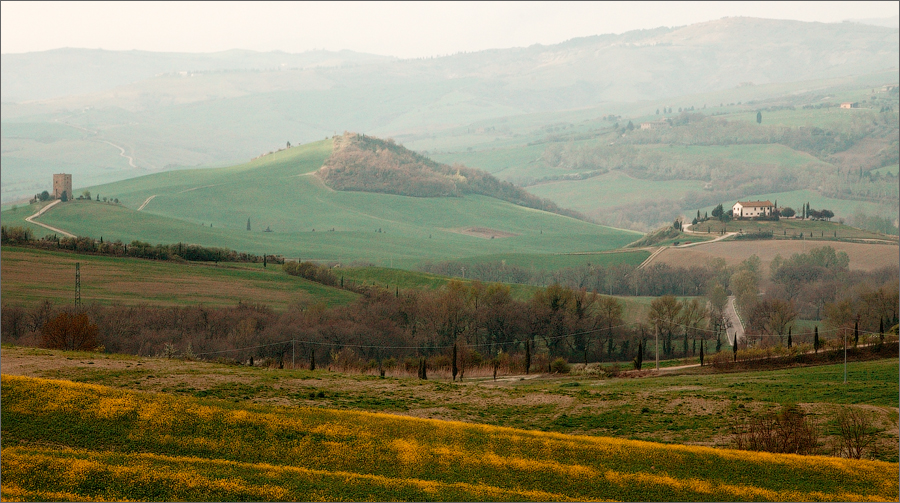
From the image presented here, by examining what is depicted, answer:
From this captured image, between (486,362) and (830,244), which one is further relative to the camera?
(830,244)

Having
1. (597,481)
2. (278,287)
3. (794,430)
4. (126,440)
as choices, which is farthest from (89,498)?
(278,287)

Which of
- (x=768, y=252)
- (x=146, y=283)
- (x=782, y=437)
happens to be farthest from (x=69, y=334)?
(x=768, y=252)

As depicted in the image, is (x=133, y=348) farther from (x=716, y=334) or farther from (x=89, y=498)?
(x=716, y=334)

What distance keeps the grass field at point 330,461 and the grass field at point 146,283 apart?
65534 mm

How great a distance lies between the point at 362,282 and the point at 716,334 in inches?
2045

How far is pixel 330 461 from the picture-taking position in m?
27.0

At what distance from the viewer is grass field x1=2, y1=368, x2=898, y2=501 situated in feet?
75.8

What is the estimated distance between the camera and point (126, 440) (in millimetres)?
27094

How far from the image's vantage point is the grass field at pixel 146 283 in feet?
311

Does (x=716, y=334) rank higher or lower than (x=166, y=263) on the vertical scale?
lower

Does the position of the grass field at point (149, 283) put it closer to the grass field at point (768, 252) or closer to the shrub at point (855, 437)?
the grass field at point (768, 252)

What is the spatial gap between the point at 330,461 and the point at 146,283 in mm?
84011

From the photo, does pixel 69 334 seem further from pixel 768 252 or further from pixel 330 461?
pixel 768 252

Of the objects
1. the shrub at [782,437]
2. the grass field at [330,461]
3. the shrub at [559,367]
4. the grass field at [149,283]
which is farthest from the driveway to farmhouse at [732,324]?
the grass field at [330,461]
